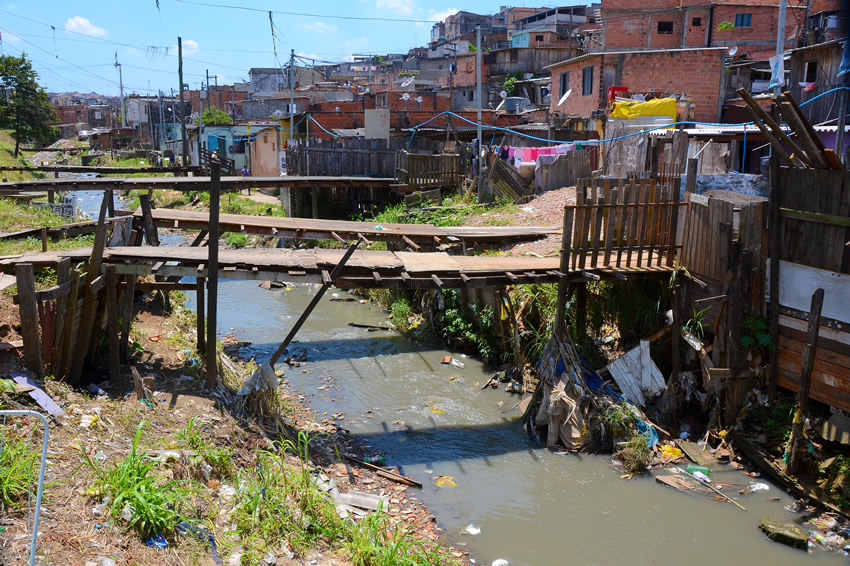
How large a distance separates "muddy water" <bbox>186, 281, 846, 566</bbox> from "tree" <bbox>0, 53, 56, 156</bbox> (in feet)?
125

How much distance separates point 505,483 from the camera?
8.16 meters

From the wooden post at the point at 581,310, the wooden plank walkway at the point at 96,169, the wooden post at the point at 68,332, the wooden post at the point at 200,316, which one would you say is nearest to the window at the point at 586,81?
the wooden plank walkway at the point at 96,169

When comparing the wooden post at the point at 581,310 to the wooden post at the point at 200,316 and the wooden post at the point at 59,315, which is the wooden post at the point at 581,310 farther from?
the wooden post at the point at 59,315

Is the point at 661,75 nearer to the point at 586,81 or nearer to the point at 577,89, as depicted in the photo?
the point at 586,81

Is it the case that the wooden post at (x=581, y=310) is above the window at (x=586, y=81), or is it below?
below

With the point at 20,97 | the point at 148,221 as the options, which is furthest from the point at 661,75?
the point at 20,97

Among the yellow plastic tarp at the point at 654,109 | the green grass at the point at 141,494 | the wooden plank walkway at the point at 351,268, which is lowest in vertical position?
the green grass at the point at 141,494

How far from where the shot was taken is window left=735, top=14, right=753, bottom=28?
105 feet

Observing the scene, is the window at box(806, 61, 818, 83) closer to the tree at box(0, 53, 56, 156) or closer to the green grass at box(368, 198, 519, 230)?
the green grass at box(368, 198, 519, 230)

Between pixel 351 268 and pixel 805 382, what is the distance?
5.80m

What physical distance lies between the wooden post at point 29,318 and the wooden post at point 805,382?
8.68 metres

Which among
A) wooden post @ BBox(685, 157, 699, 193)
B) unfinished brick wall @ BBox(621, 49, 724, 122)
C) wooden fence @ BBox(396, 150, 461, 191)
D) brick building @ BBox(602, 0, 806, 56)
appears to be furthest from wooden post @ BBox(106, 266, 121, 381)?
brick building @ BBox(602, 0, 806, 56)

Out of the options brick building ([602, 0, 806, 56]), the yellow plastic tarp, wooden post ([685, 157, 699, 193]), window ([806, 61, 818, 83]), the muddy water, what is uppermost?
brick building ([602, 0, 806, 56])

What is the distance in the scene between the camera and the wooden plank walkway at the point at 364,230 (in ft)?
42.0
